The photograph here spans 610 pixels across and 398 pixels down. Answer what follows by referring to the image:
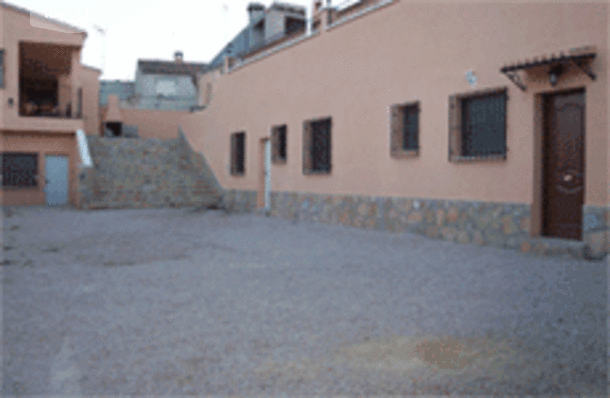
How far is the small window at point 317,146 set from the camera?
1223cm

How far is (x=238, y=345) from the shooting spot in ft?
11.6

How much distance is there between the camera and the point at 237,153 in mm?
16812

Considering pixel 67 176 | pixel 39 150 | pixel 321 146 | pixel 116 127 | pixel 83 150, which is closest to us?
pixel 321 146

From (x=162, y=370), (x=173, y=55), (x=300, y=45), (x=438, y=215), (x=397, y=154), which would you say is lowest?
(x=162, y=370)

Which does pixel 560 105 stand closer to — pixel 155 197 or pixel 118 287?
pixel 118 287

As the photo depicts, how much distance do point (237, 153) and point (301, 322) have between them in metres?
13.2

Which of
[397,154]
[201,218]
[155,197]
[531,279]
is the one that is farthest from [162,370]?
[155,197]

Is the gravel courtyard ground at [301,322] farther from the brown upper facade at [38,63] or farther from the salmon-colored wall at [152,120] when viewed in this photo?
the salmon-colored wall at [152,120]

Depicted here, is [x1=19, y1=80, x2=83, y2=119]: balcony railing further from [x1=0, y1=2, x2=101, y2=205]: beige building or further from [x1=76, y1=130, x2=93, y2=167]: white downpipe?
[x1=76, y1=130, x2=93, y2=167]: white downpipe

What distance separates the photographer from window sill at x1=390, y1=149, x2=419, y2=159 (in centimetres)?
940

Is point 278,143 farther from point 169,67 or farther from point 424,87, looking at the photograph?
point 169,67

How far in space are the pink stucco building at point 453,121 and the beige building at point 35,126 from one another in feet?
28.1

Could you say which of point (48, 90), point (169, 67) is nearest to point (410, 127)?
point (48, 90)

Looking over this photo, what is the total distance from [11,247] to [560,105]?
8.72 meters
